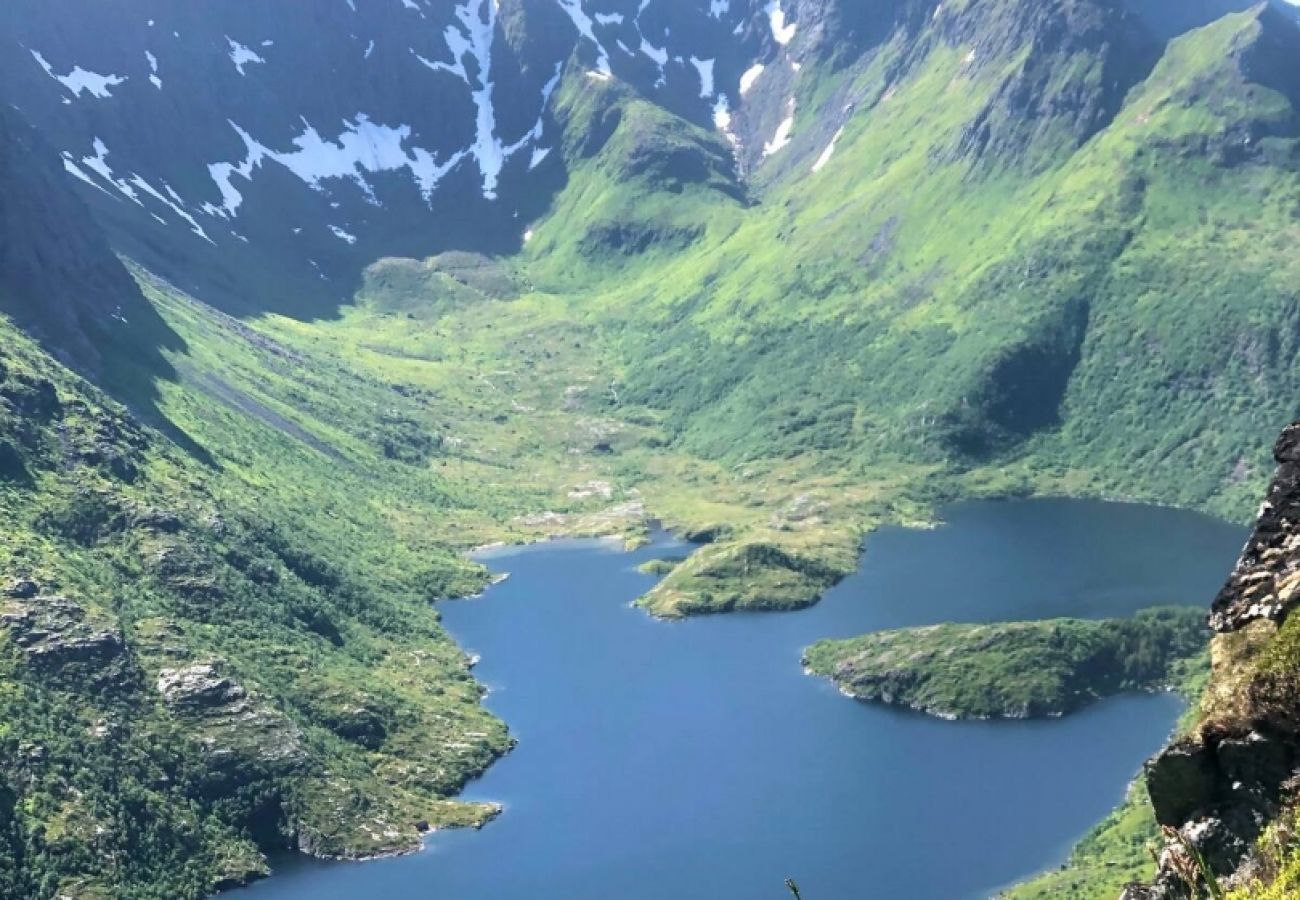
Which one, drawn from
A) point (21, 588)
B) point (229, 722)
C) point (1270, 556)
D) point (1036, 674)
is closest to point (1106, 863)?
point (1036, 674)

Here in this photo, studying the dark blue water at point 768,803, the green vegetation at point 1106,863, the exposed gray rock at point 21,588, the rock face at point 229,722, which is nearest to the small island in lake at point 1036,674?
the dark blue water at point 768,803

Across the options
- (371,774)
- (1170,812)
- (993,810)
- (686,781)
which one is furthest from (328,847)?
(1170,812)

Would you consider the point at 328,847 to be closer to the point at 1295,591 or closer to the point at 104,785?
the point at 104,785

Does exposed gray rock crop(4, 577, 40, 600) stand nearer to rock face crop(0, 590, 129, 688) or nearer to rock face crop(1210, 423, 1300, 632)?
rock face crop(0, 590, 129, 688)

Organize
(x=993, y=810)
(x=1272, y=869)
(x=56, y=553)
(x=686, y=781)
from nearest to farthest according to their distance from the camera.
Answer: (x=1272, y=869)
(x=993, y=810)
(x=686, y=781)
(x=56, y=553)

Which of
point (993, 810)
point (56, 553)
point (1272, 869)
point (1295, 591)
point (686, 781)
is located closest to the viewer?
point (1272, 869)

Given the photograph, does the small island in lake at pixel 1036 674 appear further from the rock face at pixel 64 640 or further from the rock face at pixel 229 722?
the rock face at pixel 64 640

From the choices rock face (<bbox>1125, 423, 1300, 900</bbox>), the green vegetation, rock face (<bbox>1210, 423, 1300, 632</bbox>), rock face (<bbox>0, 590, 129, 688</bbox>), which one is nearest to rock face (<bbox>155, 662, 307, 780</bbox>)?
rock face (<bbox>0, 590, 129, 688</bbox>)

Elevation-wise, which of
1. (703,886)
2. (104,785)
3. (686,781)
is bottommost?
(703,886)
